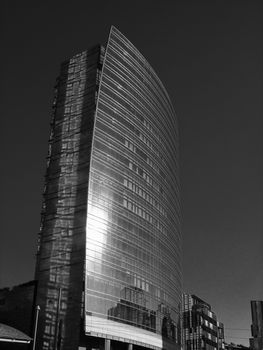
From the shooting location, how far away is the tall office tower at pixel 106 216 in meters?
91.0

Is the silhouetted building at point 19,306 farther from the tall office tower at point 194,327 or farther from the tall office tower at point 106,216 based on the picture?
the tall office tower at point 194,327

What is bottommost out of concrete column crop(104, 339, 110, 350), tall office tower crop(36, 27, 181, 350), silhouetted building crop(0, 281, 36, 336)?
concrete column crop(104, 339, 110, 350)

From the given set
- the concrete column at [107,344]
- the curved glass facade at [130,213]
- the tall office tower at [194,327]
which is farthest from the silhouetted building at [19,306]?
the tall office tower at [194,327]

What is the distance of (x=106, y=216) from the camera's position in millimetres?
99500

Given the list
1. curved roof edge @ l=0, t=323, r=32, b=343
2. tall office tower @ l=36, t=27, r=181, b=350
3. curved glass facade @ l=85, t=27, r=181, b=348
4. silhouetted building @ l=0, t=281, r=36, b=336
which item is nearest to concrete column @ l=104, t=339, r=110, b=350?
tall office tower @ l=36, t=27, r=181, b=350

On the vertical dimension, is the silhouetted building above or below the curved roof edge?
above

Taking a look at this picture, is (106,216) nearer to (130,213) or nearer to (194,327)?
(130,213)

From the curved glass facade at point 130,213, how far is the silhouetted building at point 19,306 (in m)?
13.8

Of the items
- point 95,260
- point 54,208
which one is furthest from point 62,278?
point 54,208

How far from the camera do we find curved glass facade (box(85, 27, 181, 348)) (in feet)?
309

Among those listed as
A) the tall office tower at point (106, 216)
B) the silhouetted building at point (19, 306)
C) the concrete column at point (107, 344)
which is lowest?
the concrete column at point (107, 344)

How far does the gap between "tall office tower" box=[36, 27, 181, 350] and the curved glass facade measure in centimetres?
24

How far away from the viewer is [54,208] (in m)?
104

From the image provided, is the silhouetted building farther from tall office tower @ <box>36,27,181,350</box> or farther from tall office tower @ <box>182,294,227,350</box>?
tall office tower @ <box>182,294,227,350</box>
